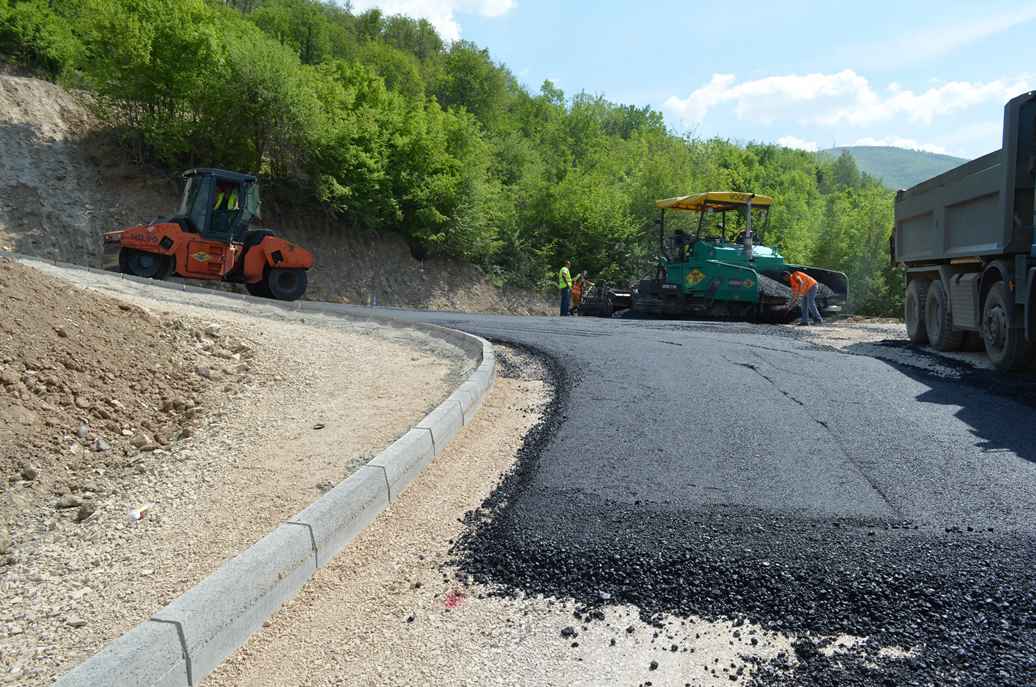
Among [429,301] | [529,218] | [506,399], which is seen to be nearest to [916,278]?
[506,399]

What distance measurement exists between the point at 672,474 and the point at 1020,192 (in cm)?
642

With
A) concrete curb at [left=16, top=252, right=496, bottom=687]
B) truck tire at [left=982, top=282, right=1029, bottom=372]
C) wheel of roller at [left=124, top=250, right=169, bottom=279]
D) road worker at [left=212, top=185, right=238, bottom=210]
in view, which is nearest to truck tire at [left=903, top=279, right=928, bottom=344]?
truck tire at [left=982, top=282, right=1029, bottom=372]

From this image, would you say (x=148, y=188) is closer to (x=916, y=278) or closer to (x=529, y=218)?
(x=529, y=218)

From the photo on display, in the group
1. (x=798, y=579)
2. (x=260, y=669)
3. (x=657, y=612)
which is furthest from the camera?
(x=798, y=579)

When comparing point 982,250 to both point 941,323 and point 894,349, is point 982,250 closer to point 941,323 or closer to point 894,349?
point 941,323

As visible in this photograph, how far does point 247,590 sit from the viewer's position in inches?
114

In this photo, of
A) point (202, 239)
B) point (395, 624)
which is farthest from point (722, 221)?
point (395, 624)

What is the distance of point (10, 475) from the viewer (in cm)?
421

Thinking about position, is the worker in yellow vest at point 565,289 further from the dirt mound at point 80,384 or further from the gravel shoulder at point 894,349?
the dirt mound at point 80,384

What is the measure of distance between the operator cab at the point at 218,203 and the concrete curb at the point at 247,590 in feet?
43.8

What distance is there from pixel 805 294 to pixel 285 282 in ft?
38.2

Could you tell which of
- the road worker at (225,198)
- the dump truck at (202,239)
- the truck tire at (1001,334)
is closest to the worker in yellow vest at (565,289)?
the dump truck at (202,239)

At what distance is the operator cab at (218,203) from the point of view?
1653cm

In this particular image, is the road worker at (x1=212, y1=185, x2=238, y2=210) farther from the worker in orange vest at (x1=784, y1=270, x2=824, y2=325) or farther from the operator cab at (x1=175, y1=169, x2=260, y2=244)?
the worker in orange vest at (x1=784, y1=270, x2=824, y2=325)
